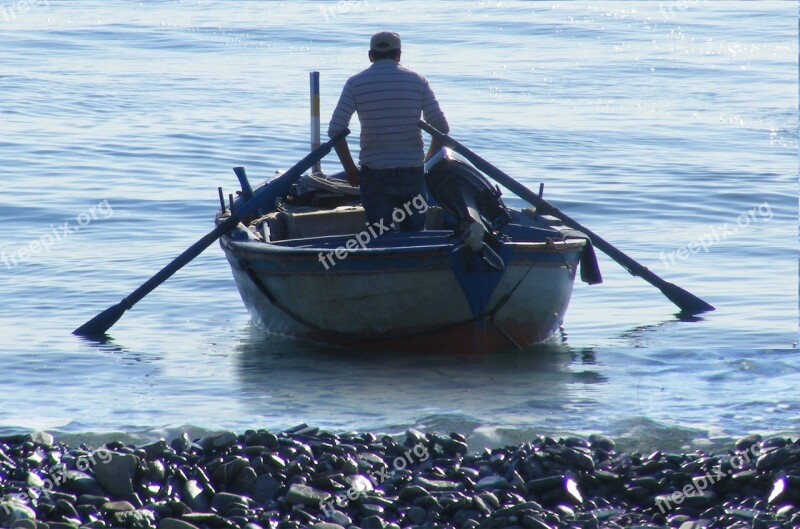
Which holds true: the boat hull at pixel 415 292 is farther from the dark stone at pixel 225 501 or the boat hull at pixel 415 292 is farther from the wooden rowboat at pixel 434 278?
the dark stone at pixel 225 501

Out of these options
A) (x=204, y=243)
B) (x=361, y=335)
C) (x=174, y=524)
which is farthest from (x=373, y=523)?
(x=204, y=243)

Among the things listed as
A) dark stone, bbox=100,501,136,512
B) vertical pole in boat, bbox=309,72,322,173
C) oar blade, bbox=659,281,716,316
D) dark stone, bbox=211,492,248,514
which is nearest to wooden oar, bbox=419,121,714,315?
oar blade, bbox=659,281,716,316

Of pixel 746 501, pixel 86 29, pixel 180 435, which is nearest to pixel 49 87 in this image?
pixel 86 29

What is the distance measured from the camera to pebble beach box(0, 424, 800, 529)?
592cm

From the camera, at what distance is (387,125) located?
922 cm

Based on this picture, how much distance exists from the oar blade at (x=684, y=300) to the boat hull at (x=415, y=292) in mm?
1546

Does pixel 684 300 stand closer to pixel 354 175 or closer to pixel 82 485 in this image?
pixel 354 175

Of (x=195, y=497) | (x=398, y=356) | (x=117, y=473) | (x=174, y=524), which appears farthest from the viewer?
(x=398, y=356)

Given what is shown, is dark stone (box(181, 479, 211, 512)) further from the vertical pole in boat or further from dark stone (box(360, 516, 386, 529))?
the vertical pole in boat

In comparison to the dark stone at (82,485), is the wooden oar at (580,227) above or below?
above

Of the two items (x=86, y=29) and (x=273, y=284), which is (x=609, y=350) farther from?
(x=86, y=29)

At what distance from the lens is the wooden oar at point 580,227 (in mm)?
9555

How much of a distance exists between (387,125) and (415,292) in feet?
4.00

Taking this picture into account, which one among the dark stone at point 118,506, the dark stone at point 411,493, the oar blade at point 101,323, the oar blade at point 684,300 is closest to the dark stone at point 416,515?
the dark stone at point 411,493
